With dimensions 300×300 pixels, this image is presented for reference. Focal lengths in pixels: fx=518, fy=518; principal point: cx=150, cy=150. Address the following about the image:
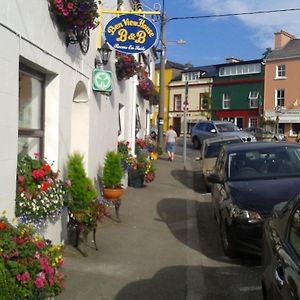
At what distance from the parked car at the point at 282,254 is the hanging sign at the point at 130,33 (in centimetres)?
535

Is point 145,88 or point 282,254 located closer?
point 282,254

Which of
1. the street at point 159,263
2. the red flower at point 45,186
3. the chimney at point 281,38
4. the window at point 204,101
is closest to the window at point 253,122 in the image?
the window at point 204,101

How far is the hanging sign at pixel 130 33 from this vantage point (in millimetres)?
9305

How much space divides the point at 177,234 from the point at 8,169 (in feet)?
13.8

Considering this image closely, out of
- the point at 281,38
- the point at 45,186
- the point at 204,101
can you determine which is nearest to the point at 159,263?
the point at 45,186

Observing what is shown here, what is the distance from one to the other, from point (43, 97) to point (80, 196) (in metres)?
1.43

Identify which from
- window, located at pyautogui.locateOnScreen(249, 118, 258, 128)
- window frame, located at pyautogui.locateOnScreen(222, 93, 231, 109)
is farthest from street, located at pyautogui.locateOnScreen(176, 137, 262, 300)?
window frame, located at pyautogui.locateOnScreen(222, 93, 231, 109)

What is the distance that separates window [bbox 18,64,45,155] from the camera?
6.36 meters

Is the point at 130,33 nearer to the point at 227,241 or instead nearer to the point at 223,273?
the point at 227,241

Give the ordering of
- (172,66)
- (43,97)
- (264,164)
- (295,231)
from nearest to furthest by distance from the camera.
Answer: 1. (295,231)
2. (43,97)
3. (264,164)
4. (172,66)

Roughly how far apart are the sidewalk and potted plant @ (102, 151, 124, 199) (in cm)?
51

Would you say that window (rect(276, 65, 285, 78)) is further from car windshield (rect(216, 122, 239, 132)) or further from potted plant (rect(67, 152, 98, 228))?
potted plant (rect(67, 152, 98, 228))

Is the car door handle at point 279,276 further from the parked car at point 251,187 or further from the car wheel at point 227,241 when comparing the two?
the car wheel at point 227,241

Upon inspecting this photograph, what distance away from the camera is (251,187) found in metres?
7.29
